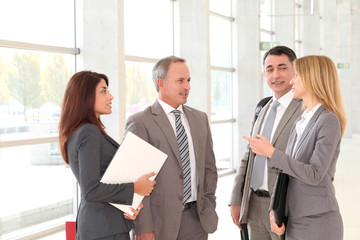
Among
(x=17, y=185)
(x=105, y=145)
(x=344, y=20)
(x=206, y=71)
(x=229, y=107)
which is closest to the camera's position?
(x=105, y=145)

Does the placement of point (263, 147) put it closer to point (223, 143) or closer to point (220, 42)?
point (223, 143)

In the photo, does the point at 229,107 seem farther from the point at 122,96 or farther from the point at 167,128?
the point at 167,128

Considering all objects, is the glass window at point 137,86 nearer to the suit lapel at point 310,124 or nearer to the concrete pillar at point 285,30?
the suit lapel at point 310,124

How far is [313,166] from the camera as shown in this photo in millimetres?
2369

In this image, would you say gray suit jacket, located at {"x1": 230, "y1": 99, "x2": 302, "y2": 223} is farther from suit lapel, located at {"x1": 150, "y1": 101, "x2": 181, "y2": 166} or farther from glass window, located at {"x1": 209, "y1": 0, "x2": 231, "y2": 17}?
glass window, located at {"x1": 209, "y1": 0, "x2": 231, "y2": 17}

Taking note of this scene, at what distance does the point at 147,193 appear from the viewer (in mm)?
2438

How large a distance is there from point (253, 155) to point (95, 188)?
1264 millimetres

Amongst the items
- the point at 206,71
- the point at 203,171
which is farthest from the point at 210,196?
the point at 206,71

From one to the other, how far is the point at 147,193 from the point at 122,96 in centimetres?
315

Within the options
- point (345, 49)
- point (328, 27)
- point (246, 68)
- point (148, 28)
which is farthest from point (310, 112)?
point (345, 49)

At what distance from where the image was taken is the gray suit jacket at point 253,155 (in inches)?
116

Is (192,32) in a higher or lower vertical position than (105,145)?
higher

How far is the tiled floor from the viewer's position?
5.59m

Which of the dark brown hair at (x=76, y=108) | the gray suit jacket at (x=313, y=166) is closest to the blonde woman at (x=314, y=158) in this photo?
the gray suit jacket at (x=313, y=166)
